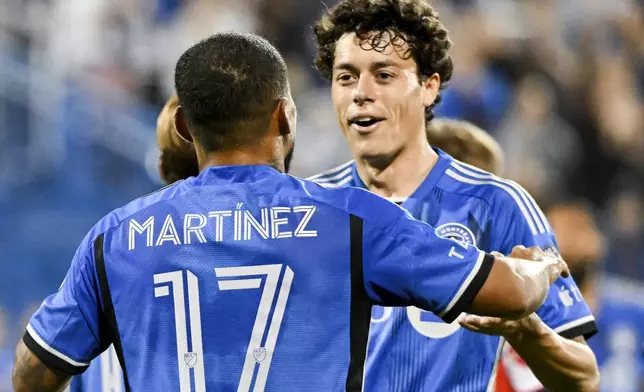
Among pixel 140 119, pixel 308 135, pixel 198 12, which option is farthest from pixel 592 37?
pixel 140 119

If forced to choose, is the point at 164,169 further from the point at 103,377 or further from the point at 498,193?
the point at 498,193

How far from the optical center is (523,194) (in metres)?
3.68

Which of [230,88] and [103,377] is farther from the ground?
[230,88]

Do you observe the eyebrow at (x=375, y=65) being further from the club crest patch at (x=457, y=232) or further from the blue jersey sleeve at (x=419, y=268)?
the blue jersey sleeve at (x=419, y=268)

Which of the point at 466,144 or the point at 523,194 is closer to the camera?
the point at 523,194

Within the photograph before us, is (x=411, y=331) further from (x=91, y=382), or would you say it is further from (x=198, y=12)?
(x=198, y=12)

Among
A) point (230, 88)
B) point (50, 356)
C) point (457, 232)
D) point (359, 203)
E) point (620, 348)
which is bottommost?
point (620, 348)

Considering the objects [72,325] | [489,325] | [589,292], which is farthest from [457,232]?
[589,292]

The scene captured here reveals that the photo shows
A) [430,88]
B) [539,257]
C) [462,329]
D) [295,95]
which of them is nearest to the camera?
[539,257]

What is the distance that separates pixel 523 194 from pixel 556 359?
0.63 m

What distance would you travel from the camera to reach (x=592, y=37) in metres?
10.5

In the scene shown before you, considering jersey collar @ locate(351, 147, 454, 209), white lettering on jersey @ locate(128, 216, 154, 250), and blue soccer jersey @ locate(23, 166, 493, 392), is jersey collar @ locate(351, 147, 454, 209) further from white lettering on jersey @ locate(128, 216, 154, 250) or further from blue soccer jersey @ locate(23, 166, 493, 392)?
white lettering on jersey @ locate(128, 216, 154, 250)

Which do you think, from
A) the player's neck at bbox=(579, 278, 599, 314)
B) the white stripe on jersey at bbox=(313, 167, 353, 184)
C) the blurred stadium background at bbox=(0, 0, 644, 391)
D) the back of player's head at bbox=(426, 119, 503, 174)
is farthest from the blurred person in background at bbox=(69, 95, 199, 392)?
the blurred stadium background at bbox=(0, 0, 644, 391)

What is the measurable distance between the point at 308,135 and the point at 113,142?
167cm
